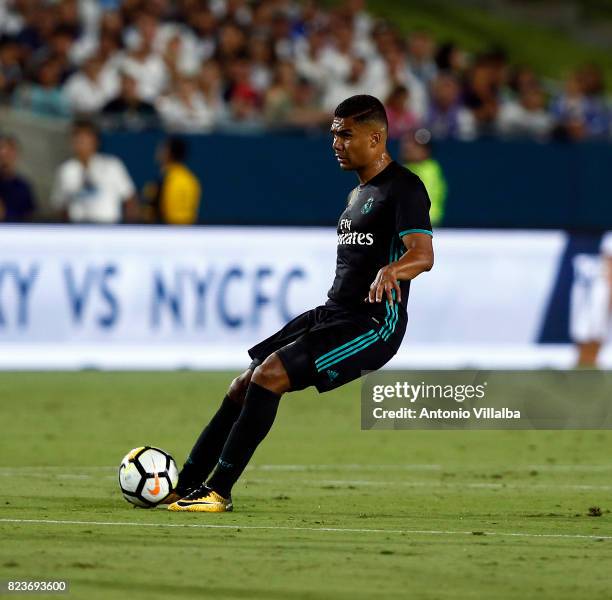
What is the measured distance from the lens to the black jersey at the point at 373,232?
8.20m

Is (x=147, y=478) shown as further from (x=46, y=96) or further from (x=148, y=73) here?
(x=148, y=73)

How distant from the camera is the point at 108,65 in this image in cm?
2005

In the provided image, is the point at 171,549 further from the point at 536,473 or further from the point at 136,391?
the point at 136,391

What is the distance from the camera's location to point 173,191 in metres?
18.2

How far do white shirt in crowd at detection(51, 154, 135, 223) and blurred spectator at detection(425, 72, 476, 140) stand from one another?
5.05m

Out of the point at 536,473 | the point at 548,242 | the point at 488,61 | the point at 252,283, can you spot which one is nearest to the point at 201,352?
the point at 252,283

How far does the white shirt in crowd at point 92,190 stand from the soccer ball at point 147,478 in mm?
9761

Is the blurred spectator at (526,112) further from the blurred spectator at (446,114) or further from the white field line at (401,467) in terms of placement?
the white field line at (401,467)

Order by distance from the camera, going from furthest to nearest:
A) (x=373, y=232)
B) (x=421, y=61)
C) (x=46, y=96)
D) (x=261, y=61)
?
(x=421, y=61) < (x=261, y=61) < (x=46, y=96) < (x=373, y=232)

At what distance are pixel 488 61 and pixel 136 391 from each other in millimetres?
9676

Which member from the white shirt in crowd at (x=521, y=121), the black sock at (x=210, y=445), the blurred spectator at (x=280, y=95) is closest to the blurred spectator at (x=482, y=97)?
the white shirt in crowd at (x=521, y=121)

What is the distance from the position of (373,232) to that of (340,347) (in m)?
0.64

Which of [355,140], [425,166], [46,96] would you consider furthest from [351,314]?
[46,96]

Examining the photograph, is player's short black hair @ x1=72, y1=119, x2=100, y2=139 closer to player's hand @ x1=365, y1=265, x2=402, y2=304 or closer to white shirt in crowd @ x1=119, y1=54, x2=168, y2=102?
white shirt in crowd @ x1=119, y1=54, x2=168, y2=102
